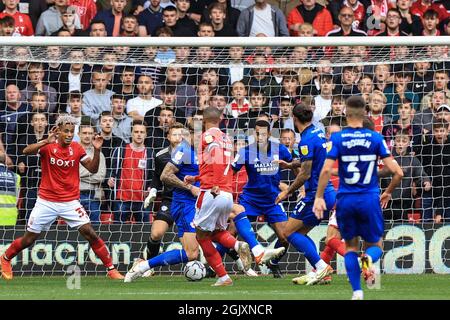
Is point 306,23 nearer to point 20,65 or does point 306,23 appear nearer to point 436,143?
point 436,143

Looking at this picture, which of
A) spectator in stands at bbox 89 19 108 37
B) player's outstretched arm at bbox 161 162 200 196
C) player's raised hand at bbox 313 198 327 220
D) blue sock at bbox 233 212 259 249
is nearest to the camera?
player's raised hand at bbox 313 198 327 220

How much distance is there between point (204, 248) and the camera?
1362 cm

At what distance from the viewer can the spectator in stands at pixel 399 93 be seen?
17219 millimetres

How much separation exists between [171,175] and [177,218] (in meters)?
0.71

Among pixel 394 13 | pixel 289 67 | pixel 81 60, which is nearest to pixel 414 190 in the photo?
pixel 289 67

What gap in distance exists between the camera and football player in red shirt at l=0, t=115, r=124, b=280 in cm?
1511

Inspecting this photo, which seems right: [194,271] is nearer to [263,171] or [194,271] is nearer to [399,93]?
[263,171]

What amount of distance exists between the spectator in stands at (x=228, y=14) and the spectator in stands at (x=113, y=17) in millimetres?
1474

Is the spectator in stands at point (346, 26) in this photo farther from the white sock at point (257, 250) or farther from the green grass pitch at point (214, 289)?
the white sock at point (257, 250)

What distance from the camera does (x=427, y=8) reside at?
20.6 meters

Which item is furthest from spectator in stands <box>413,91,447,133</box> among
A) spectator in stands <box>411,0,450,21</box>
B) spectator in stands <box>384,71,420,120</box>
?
spectator in stands <box>411,0,450,21</box>

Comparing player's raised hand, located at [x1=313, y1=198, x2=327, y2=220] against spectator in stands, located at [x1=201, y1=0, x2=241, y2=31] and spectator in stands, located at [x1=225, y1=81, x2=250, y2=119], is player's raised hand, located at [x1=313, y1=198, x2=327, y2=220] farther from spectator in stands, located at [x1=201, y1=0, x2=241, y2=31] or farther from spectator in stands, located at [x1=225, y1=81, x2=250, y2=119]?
spectator in stands, located at [x1=201, y1=0, x2=241, y2=31]

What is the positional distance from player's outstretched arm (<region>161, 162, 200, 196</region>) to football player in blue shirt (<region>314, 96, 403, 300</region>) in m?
3.62

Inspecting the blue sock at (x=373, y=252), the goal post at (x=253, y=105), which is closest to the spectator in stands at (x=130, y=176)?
the goal post at (x=253, y=105)
